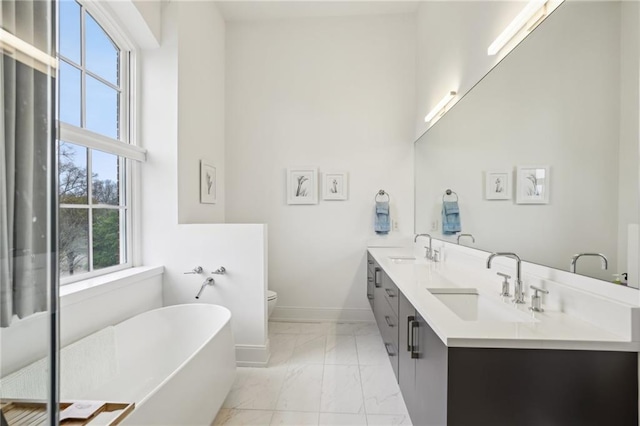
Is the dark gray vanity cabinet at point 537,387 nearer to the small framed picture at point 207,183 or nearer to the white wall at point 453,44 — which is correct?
the white wall at point 453,44

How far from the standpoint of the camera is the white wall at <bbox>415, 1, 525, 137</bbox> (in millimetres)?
1771

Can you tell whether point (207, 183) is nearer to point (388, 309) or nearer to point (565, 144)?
point (388, 309)

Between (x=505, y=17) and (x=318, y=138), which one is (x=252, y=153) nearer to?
(x=318, y=138)

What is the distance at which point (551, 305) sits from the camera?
3.98 feet

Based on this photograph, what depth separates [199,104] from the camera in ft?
9.14

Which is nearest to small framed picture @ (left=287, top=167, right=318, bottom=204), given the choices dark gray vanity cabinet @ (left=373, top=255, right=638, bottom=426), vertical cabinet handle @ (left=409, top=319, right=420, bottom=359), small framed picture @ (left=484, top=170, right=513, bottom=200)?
small framed picture @ (left=484, top=170, right=513, bottom=200)

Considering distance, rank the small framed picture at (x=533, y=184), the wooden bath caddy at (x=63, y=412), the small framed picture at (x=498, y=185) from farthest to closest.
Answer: the small framed picture at (x=498, y=185) → the small framed picture at (x=533, y=184) → the wooden bath caddy at (x=63, y=412)

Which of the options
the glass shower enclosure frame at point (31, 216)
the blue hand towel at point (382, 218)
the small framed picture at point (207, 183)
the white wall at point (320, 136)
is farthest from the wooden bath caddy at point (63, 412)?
the blue hand towel at point (382, 218)

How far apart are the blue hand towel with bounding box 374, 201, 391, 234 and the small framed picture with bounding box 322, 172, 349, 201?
41cm

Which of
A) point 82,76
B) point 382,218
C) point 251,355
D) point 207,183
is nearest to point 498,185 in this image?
point 382,218

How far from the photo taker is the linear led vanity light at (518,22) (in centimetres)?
131

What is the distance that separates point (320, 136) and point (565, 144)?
246cm

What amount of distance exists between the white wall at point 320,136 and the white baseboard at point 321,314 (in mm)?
12

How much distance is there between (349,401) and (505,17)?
253 cm
